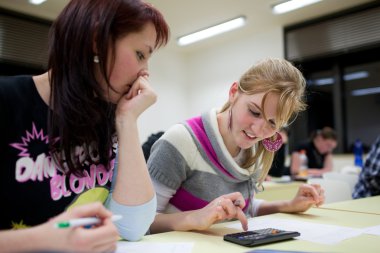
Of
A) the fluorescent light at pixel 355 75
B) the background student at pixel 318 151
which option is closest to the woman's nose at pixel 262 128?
the background student at pixel 318 151

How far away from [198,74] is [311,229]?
5784 mm

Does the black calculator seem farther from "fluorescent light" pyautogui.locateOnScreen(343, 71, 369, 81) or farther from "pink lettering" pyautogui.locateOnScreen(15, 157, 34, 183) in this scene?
"fluorescent light" pyautogui.locateOnScreen(343, 71, 369, 81)

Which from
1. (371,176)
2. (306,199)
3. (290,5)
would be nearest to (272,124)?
(306,199)

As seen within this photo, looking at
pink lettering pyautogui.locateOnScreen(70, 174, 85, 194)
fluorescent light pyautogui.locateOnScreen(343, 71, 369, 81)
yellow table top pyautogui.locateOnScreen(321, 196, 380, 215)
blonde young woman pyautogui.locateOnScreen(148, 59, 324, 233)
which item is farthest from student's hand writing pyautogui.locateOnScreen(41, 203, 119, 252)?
fluorescent light pyautogui.locateOnScreen(343, 71, 369, 81)

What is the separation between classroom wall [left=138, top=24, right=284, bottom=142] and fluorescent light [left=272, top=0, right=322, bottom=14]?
87 centimetres

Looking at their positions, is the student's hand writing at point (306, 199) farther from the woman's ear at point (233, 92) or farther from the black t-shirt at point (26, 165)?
the black t-shirt at point (26, 165)

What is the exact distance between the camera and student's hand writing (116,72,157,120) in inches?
40.8

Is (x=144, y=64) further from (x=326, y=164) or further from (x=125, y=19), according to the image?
(x=326, y=164)

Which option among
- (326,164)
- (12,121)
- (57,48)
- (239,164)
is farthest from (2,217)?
(326,164)

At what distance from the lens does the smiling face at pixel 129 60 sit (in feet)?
3.17

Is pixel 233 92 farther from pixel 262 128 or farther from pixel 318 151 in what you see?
pixel 318 151

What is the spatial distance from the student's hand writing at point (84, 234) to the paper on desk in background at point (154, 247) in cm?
17

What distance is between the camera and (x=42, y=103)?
0.93m

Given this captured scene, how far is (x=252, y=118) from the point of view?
1.36 m
